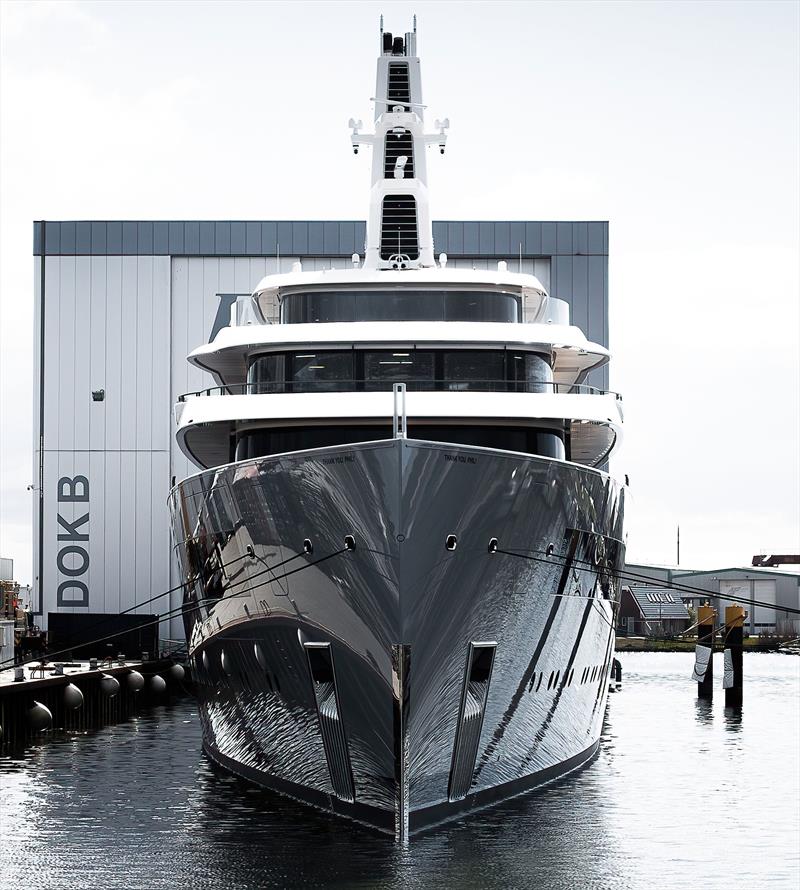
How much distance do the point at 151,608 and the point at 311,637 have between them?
22045mm

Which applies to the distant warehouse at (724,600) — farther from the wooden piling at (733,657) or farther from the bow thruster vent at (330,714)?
the bow thruster vent at (330,714)

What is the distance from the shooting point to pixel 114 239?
1465 inches

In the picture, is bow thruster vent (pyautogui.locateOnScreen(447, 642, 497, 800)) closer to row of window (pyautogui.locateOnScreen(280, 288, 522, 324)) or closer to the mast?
row of window (pyautogui.locateOnScreen(280, 288, 522, 324))

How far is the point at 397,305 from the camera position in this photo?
781 inches

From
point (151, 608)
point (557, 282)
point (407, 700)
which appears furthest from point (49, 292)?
point (407, 700)

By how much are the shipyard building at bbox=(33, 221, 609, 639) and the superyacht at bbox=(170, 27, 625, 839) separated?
15.9 meters

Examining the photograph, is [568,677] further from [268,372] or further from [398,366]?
[268,372]

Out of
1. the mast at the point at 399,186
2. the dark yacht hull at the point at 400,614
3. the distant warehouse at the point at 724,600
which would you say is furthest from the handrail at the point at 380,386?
the distant warehouse at the point at 724,600

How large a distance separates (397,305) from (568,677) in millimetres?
5954

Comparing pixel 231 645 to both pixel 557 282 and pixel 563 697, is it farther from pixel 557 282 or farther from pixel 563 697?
pixel 557 282

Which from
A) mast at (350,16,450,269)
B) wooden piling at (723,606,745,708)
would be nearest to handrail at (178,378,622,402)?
mast at (350,16,450,269)

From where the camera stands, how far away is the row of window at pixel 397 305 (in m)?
19.8

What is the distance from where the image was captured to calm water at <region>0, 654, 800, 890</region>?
14133mm

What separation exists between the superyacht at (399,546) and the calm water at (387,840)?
21.4 inches
